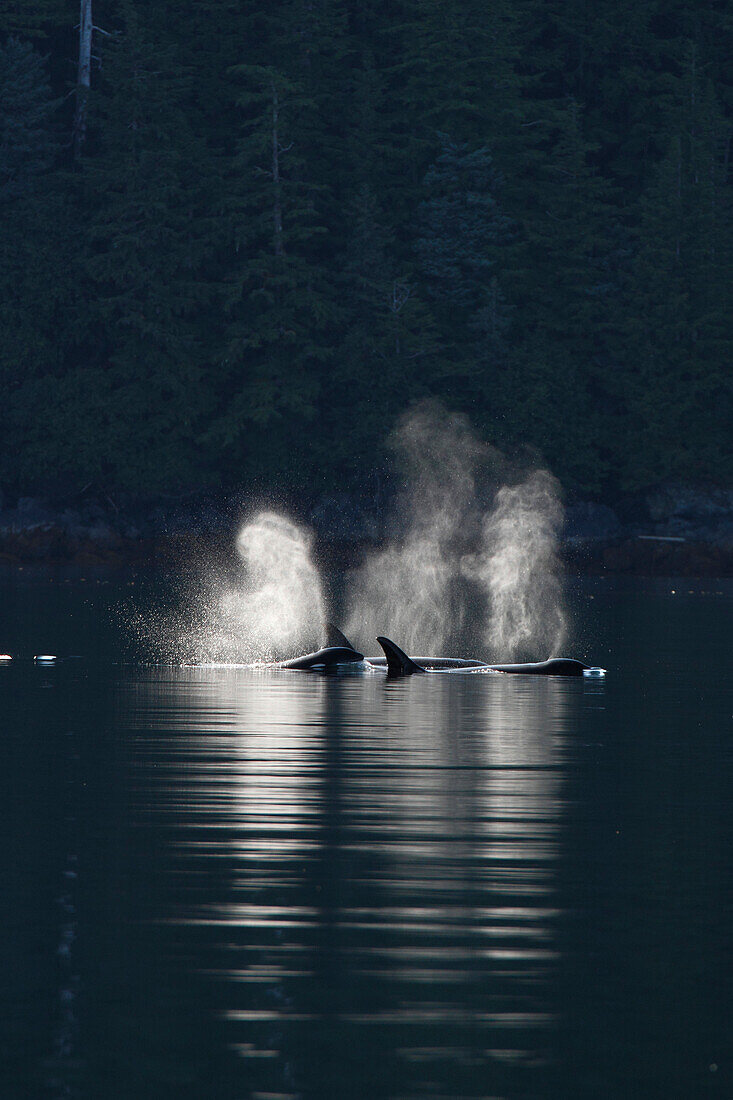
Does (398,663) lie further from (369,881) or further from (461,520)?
(461,520)

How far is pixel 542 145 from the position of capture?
381ft

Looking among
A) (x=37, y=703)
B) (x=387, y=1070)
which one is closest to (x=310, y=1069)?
(x=387, y=1070)

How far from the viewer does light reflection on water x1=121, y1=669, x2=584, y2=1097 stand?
1160 cm

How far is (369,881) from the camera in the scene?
632 inches

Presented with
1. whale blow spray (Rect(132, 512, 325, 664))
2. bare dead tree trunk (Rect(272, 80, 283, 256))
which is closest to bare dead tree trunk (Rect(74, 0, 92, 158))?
bare dead tree trunk (Rect(272, 80, 283, 256))

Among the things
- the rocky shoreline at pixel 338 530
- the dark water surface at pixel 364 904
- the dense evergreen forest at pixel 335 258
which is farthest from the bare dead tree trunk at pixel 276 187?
the dark water surface at pixel 364 904

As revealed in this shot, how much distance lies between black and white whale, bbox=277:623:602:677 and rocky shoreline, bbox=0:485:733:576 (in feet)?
190

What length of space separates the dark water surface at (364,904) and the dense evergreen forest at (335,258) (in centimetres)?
7243

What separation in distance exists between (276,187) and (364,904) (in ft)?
291

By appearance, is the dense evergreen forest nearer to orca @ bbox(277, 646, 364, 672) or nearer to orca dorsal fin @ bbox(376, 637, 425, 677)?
orca @ bbox(277, 646, 364, 672)

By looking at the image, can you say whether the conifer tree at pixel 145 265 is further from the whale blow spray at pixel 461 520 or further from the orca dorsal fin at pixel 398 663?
the orca dorsal fin at pixel 398 663

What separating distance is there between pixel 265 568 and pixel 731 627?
130ft

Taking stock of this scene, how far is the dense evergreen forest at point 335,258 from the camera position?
10119 centimetres

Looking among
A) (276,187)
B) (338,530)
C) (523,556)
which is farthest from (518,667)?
(523,556)
